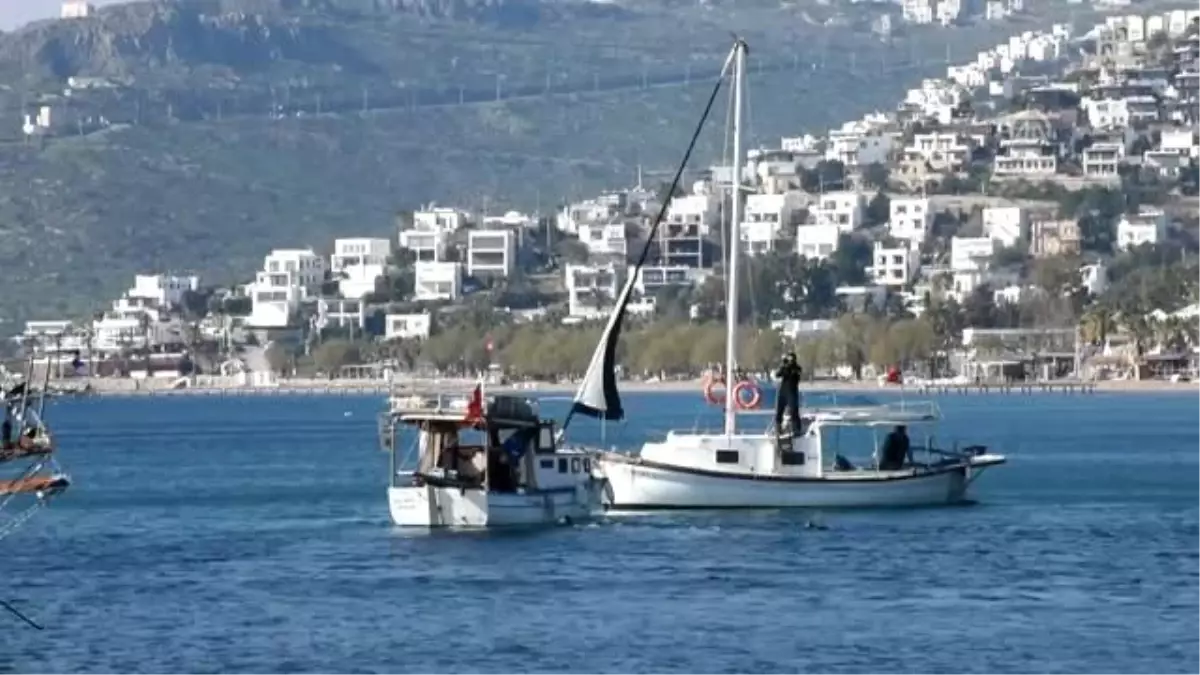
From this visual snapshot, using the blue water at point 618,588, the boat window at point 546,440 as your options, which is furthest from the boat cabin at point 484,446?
the blue water at point 618,588

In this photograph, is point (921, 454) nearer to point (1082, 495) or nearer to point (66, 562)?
point (1082, 495)

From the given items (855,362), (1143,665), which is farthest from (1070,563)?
(855,362)

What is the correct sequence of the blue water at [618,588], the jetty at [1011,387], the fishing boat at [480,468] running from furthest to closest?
the jetty at [1011,387] < the fishing boat at [480,468] < the blue water at [618,588]

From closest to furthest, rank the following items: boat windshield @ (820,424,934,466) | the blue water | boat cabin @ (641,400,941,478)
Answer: the blue water
boat cabin @ (641,400,941,478)
boat windshield @ (820,424,934,466)

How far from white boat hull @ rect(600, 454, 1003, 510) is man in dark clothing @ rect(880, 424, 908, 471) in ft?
2.69

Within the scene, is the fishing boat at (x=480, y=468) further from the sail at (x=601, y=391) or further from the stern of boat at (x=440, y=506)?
the sail at (x=601, y=391)

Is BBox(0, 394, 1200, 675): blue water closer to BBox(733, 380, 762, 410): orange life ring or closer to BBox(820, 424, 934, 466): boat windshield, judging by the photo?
BBox(820, 424, 934, 466): boat windshield

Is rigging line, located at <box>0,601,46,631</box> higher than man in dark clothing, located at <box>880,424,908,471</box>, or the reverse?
man in dark clothing, located at <box>880,424,908,471</box>

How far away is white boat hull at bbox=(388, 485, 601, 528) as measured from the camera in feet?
200

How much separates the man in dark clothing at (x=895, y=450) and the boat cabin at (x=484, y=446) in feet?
21.1

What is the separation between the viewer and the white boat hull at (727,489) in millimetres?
64188

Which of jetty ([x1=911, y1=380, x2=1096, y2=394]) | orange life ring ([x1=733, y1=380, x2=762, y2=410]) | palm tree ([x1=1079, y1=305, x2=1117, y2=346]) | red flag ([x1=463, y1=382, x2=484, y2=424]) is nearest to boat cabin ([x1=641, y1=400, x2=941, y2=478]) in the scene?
orange life ring ([x1=733, y1=380, x2=762, y2=410])

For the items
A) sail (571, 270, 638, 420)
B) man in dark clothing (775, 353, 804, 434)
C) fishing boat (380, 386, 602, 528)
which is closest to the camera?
fishing boat (380, 386, 602, 528)

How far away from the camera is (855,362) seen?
7239 inches
